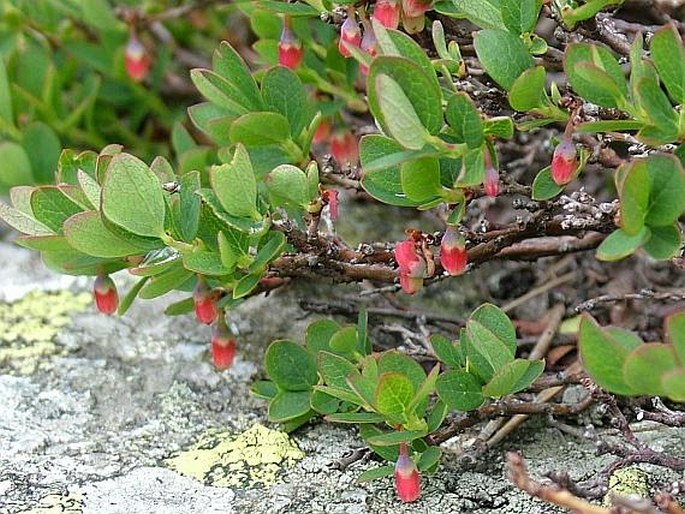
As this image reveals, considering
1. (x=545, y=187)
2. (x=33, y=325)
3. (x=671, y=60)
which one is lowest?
(x=33, y=325)

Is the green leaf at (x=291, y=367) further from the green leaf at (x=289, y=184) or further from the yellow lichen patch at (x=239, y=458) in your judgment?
the green leaf at (x=289, y=184)

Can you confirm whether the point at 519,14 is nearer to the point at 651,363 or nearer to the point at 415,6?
the point at 415,6

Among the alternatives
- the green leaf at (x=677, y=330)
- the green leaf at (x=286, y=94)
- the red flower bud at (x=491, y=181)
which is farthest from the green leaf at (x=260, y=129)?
the green leaf at (x=677, y=330)

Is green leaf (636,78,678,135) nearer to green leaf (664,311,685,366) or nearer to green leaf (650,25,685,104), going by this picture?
green leaf (650,25,685,104)

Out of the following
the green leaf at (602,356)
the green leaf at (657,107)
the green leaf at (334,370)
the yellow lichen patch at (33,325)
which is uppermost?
the green leaf at (657,107)

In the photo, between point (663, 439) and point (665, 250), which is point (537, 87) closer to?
point (665, 250)

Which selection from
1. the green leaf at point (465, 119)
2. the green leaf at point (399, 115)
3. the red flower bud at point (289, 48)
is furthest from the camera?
the red flower bud at point (289, 48)

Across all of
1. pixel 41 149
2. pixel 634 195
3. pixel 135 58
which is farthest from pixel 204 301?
pixel 135 58
